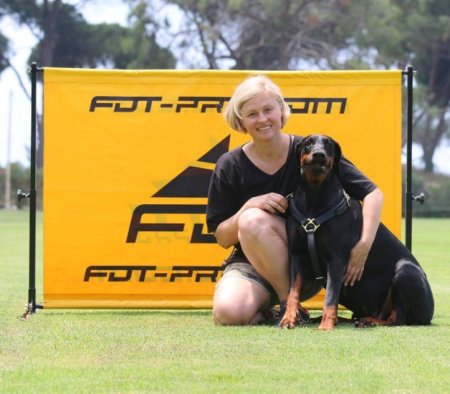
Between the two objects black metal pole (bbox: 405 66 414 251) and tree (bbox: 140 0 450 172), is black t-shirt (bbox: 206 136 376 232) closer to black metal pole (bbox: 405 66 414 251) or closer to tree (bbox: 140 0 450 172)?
black metal pole (bbox: 405 66 414 251)

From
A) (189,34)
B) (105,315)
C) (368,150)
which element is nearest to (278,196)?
(368,150)

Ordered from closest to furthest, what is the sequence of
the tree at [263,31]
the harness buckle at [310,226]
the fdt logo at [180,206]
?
the harness buckle at [310,226] < the fdt logo at [180,206] < the tree at [263,31]

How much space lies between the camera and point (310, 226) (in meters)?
5.57

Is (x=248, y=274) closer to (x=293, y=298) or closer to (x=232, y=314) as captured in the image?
(x=232, y=314)

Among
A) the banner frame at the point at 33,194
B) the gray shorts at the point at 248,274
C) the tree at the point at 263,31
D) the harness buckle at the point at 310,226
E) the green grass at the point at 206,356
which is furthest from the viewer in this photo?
the tree at the point at 263,31

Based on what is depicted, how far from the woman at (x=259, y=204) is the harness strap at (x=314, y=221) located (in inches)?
5.2

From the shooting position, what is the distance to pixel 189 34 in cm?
4594

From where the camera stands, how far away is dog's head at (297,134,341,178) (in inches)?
216

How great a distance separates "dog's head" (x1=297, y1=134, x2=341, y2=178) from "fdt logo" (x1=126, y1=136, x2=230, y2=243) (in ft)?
3.74

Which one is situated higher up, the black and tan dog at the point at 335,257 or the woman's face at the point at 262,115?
the woman's face at the point at 262,115

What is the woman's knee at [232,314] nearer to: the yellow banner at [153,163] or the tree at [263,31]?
the yellow banner at [153,163]

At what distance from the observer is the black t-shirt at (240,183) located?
19.5 feet

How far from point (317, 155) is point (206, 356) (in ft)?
4.89

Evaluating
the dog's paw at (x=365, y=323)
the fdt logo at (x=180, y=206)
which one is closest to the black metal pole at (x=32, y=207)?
the fdt logo at (x=180, y=206)
